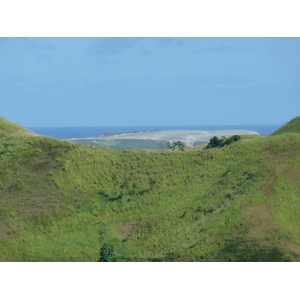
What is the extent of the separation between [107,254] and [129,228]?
198 inches

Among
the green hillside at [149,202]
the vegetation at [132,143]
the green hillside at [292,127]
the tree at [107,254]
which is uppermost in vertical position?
the green hillside at [292,127]

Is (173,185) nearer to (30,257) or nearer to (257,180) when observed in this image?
(257,180)

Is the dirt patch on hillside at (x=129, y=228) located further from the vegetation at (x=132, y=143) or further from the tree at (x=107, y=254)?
the vegetation at (x=132, y=143)

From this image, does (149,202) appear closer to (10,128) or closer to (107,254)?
(107,254)

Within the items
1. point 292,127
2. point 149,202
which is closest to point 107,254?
point 149,202

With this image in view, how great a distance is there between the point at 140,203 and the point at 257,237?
11.9 m

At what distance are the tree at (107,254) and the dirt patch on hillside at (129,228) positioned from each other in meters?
3.57

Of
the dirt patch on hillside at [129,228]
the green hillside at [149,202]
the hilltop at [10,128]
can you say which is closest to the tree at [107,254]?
the green hillside at [149,202]

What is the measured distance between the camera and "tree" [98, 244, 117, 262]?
25.7 meters

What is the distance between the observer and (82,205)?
32.9 m

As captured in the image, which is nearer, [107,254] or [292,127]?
[107,254]

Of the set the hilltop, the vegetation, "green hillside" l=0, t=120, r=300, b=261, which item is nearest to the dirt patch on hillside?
"green hillside" l=0, t=120, r=300, b=261

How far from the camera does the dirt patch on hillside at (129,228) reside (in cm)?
3010

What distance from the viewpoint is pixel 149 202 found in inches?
1315
